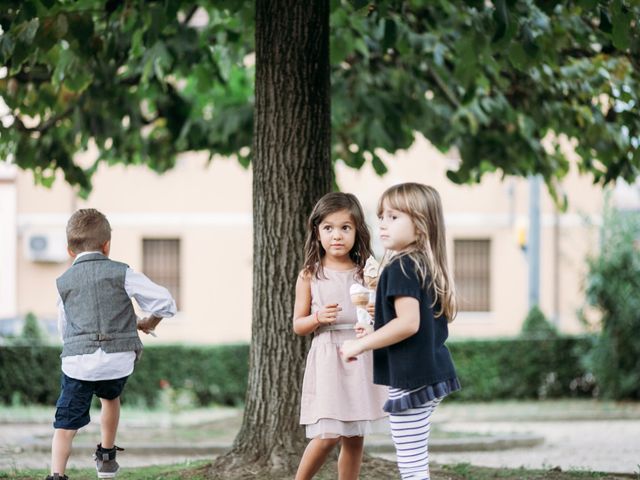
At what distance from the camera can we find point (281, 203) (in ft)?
21.9

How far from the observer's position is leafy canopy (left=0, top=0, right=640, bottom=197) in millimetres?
7656

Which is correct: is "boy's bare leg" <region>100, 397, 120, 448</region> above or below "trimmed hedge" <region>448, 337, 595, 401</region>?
above

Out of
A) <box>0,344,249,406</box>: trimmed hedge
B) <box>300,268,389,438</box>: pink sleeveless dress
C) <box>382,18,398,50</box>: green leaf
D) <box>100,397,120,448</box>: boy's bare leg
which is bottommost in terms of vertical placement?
<box>0,344,249,406</box>: trimmed hedge

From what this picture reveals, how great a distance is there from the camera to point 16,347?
18312 mm

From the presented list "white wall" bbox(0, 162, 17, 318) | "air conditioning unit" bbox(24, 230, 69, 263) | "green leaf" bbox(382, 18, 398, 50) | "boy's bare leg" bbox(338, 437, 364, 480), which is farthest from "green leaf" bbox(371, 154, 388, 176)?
"white wall" bbox(0, 162, 17, 318)

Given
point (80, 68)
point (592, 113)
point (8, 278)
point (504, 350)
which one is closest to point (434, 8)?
point (592, 113)

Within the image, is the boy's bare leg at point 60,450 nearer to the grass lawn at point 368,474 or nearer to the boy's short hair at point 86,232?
the grass lawn at point 368,474

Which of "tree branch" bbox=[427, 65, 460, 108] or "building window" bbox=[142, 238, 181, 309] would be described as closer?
"tree branch" bbox=[427, 65, 460, 108]

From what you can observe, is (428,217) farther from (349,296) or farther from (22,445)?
(22,445)

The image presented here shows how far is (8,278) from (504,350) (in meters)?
13.8

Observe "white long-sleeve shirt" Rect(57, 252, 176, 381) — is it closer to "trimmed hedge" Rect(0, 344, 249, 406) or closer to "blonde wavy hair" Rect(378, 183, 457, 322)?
"blonde wavy hair" Rect(378, 183, 457, 322)

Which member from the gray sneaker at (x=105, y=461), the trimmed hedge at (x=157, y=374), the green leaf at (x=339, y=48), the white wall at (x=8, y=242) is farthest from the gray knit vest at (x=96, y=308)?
the white wall at (x=8, y=242)

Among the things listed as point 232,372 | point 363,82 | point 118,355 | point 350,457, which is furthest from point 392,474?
point 232,372

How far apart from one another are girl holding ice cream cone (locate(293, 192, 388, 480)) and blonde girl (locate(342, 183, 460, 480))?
1.21ft
